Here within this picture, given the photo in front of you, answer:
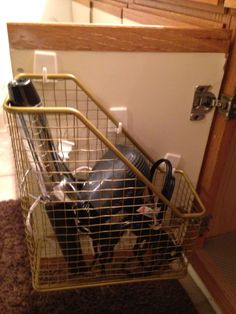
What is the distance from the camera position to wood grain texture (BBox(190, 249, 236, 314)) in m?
0.77

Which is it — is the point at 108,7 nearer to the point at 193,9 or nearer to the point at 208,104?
the point at 193,9

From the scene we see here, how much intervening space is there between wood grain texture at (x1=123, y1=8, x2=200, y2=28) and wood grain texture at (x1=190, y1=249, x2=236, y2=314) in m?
0.66

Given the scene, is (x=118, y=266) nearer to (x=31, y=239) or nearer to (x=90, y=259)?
(x=90, y=259)

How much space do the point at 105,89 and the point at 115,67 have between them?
0.18 ft

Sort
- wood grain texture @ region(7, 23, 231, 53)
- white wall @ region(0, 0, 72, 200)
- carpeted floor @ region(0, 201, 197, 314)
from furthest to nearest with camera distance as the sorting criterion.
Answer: white wall @ region(0, 0, 72, 200) → carpeted floor @ region(0, 201, 197, 314) → wood grain texture @ region(7, 23, 231, 53)

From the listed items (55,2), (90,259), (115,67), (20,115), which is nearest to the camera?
(20,115)

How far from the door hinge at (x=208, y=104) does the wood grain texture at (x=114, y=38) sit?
3.8 inches

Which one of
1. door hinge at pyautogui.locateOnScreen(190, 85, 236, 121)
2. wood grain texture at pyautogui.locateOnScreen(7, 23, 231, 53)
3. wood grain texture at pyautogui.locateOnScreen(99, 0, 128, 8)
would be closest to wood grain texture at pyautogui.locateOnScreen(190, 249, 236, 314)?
door hinge at pyautogui.locateOnScreen(190, 85, 236, 121)

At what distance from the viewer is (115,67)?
64 cm

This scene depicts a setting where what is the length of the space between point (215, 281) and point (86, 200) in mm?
469

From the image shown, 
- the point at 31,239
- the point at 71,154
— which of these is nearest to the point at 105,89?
the point at 71,154

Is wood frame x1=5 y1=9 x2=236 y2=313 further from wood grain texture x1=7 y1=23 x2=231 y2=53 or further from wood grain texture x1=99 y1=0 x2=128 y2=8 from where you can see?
wood grain texture x1=99 y1=0 x2=128 y2=8

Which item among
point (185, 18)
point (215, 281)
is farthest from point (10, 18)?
point (215, 281)

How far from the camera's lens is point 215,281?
0.82 metres
